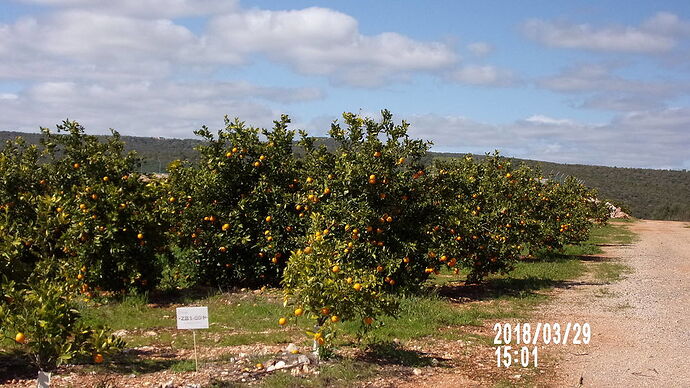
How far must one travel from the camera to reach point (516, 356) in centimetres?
765

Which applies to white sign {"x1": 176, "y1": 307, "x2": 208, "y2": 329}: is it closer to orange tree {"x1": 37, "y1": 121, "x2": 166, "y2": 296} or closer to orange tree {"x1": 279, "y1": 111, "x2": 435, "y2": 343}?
orange tree {"x1": 279, "y1": 111, "x2": 435, "y2": 343}

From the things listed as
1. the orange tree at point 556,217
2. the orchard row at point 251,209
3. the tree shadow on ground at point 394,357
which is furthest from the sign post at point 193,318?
the orange tree at point 556,217

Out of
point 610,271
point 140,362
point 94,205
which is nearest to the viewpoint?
point 140,362

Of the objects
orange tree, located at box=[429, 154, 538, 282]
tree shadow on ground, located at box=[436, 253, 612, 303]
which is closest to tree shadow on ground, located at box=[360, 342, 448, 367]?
orange tree, located at box=[429, 154, 538, 282]

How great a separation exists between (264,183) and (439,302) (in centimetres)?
379

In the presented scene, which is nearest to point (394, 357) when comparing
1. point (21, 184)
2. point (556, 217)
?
point (21, 184)

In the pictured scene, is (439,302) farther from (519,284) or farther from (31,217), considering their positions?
(31,217)

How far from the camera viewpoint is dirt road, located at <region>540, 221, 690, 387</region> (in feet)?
22.7

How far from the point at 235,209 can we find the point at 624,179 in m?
84.4

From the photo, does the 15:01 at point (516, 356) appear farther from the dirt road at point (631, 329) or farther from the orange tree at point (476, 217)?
the orange tree at point (476, 217)

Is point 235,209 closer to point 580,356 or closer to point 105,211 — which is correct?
point 105,211

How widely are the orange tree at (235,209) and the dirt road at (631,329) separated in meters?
4.83

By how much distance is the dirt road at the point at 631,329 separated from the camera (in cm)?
692

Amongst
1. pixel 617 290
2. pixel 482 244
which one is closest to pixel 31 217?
pixel 482 244
